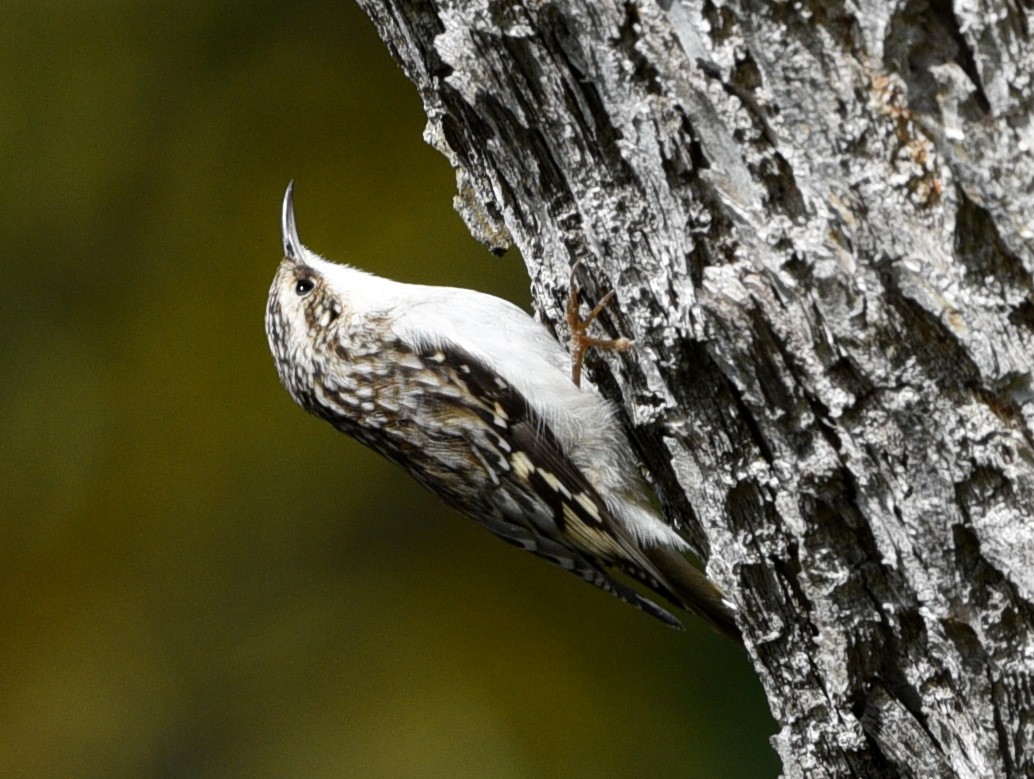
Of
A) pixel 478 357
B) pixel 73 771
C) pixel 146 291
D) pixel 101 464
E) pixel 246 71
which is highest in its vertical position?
pixel 246 71

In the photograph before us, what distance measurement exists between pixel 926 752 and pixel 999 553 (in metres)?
0.36

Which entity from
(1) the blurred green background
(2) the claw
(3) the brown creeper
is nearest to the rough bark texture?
(2) the claw

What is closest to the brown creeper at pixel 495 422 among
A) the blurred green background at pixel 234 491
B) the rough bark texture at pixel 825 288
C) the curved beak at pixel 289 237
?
the curved beak at pixel 289 237

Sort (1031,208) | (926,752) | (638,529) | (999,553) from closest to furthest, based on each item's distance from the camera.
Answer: (1031,208), (999,553), (926,752), (638,529)

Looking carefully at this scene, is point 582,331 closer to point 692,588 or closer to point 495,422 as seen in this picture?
point 495,422

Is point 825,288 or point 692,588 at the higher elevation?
point 825,288

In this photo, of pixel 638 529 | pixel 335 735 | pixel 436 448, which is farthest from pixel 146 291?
pixel 638 529

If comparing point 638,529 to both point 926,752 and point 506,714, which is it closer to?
point 926,752

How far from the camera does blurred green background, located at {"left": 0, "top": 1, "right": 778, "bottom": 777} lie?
4734mm

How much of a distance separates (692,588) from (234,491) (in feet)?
10.5

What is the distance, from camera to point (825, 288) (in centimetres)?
132

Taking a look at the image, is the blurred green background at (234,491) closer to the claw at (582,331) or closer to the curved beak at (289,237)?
the curved beak at (289,237)

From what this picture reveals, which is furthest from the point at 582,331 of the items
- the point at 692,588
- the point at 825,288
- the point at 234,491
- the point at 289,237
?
the point at 234,491

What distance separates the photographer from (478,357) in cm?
238
